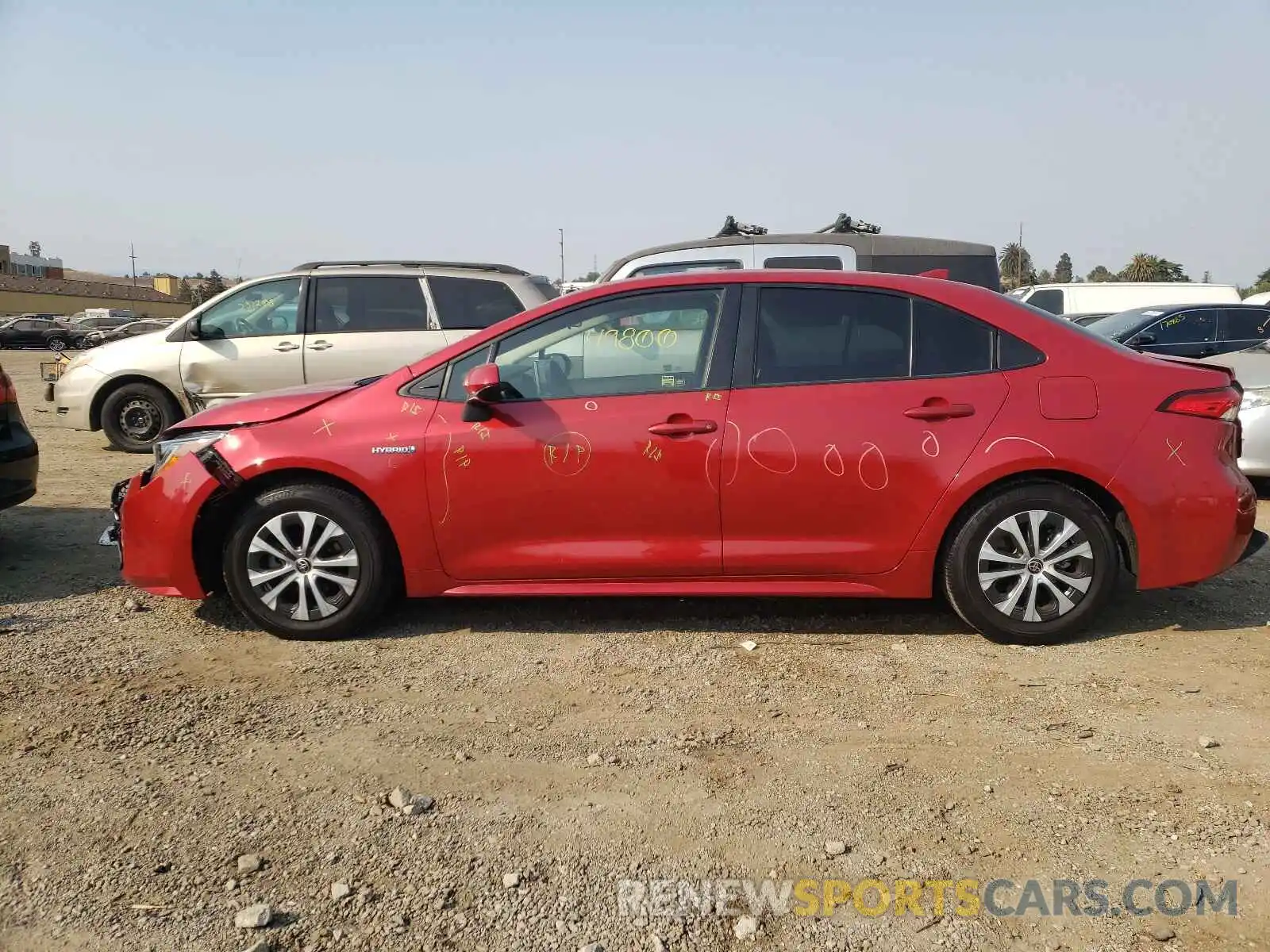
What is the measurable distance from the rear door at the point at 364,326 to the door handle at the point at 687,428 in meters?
5.04

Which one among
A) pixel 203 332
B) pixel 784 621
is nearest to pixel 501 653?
pixel 784 621

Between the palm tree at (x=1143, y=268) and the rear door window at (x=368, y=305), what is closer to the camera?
the rear door window at (x=368, y=305)

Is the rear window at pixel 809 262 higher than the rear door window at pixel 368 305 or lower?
higher

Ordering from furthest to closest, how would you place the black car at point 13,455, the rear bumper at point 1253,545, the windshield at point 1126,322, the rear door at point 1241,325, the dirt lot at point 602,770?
the rear door at point 1241,325 < the windshield at point 1126,322 < the black car at point 13,455 < the rear bumper at point 1253,545 < the dirt lot at point 602,770

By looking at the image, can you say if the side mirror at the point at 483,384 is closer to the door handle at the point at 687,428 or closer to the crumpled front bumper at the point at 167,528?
the door handle at the point at 687,428

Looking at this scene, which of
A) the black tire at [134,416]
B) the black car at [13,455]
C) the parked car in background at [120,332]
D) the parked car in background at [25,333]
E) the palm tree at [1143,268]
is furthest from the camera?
the palm tree at [1143,268]

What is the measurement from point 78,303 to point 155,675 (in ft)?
272

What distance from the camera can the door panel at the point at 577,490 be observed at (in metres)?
4.16

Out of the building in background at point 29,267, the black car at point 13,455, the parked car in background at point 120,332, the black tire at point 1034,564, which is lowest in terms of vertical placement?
the black tire at point 1034,564

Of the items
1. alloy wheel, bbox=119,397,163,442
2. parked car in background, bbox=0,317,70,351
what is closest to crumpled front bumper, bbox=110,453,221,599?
alloy wheel, bbox=119,397,163,442

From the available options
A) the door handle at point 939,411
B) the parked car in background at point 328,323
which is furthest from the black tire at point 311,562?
the parked car in background at point 328,323

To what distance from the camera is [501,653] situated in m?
4.20

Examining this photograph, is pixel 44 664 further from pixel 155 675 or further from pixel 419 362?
pixel 419 362

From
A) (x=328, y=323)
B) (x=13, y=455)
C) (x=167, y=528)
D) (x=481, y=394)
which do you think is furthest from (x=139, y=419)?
(x=481, y=394)
